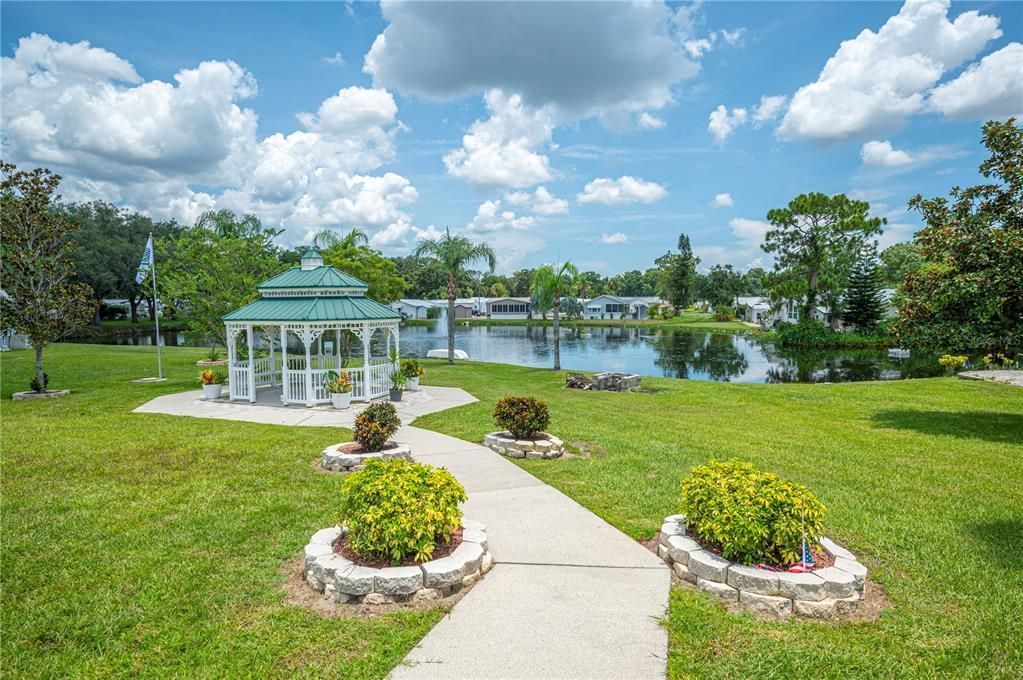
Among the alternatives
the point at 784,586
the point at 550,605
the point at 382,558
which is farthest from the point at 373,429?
the point at 784,586

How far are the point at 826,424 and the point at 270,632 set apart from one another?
40.9 ft

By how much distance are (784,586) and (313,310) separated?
40.9 ft

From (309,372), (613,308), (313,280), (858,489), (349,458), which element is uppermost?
(313,280)

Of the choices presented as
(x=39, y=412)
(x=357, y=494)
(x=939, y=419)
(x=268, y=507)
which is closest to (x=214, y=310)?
(x=39, y=412)

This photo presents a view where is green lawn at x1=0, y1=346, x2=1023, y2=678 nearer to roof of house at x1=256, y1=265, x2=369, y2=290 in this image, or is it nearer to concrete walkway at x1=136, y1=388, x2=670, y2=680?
concrete walkway at x1=136, y1=388, x2=670, y2=680

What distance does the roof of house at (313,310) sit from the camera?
14.0m

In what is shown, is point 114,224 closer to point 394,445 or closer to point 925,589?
point 394,445

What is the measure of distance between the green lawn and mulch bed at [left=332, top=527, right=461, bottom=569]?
1.64ft

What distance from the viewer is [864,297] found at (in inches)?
1805

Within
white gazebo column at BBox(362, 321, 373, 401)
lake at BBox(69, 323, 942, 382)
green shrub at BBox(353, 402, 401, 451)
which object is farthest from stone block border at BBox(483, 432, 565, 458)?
lake at BBox(69, 323, 942, 382)

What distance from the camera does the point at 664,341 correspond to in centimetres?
5053

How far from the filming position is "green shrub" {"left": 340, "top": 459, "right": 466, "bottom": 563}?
15.5 feet

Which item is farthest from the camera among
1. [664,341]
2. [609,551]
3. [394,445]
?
[664,341]

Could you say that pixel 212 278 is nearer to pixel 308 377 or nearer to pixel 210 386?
pixel 210 386
